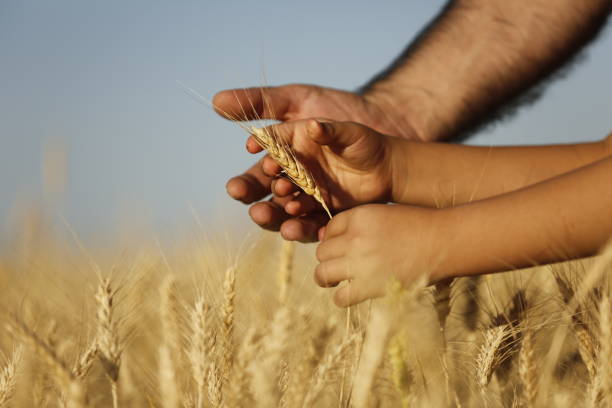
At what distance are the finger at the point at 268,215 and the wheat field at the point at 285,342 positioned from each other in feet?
0.25

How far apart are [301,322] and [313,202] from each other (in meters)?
0.69

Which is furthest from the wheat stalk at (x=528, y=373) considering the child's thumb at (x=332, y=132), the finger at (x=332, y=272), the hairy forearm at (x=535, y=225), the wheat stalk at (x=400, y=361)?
the child's thumb at (x=332, y=132)

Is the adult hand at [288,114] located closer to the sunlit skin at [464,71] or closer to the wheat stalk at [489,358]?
the sunlit skin at [464,71]

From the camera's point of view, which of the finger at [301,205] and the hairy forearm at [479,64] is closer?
the finger at [301,205]

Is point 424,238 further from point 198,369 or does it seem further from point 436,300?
point 198,369

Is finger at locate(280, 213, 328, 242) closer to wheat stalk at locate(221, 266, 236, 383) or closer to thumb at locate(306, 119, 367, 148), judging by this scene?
thumb at locate(306, 119, 367, 148)

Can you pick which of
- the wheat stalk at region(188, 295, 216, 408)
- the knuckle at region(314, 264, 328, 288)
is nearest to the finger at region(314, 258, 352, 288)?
the knuckle at region(314, 264, 328, 288)

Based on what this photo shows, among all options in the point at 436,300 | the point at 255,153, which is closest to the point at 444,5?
the point at 255,153

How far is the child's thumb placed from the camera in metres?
1.22

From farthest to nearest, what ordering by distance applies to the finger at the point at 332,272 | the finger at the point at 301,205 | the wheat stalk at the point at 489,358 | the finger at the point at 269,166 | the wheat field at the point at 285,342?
1. the finger at the point at 301,205
2. the finger at the point at 269,166
3. the finger at the point at 332,272
4. the wheat stalk at the point at 489,358
5. the wheat field at the point at 285,342

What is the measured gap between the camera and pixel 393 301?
0.70 metres

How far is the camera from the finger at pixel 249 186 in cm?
159

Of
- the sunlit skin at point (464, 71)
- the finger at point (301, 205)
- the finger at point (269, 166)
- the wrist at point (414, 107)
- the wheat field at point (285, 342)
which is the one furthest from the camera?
the wrist at point (414, 107)

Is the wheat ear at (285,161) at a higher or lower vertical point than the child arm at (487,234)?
higher
